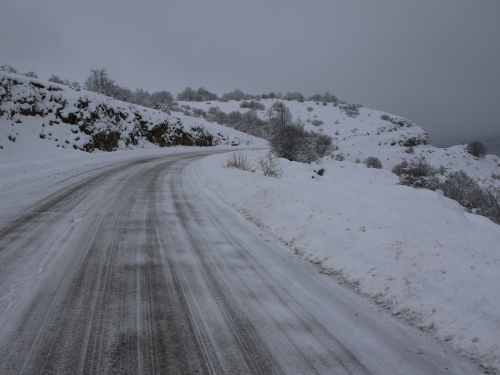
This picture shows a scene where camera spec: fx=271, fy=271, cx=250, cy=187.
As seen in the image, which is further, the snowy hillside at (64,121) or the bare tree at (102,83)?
the bare tree at (102,83)

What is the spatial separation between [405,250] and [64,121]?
21.5m

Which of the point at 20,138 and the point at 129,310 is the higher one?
the point at 20,138

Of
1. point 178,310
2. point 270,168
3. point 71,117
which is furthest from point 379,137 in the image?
point 178,310

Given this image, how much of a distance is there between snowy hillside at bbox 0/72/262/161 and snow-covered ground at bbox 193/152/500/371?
14.4 metres

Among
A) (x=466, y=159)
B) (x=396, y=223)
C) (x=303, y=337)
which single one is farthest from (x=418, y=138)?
(x=303, y=337)

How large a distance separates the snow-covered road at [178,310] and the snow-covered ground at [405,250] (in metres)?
0.28

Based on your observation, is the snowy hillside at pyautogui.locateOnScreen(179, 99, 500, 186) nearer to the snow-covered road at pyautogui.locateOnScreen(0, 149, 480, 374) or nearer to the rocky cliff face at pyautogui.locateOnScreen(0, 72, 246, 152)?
the rocky cliff face at pyautogui.locateOnScreen(0, 72, 246, 152)

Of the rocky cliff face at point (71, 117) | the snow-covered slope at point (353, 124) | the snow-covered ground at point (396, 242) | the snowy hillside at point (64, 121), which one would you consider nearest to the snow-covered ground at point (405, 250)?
the snow-covered ground at point (396, 242)

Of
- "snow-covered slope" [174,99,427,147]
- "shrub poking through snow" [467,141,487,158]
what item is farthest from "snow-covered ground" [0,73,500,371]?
"snow-covered slope" [174,99,427,147]

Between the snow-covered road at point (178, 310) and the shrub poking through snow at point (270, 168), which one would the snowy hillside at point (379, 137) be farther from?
the snow-covered road at point (178, 310)

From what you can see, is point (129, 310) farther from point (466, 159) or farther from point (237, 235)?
point (466, 159)

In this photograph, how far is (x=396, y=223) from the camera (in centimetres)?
461

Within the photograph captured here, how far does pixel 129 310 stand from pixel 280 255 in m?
2.42

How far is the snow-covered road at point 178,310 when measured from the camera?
2119mm
